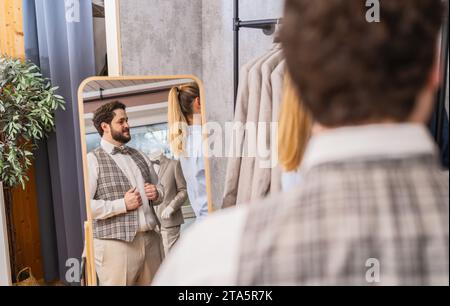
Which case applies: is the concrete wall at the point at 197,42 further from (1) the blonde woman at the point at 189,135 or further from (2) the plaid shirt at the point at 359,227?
(2) the plaid shirt at the point at 359,227

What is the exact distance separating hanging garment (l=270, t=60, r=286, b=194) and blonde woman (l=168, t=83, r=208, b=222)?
38 cm

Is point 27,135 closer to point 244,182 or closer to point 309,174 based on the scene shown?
point 244,182

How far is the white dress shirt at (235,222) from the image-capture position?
0.56 meters

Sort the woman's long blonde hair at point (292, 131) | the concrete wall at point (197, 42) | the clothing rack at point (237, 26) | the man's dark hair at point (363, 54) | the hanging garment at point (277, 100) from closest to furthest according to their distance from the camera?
the man's dark hair at point (363, 54)
the woman's long blonde hair at point (292, 131)
the hanging garment at point (277, 100)
the clothing rack at point (237, 26)
the concrete wall at point (197, 42)

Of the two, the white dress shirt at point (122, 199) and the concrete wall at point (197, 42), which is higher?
the concrete wall at point (197, 42)

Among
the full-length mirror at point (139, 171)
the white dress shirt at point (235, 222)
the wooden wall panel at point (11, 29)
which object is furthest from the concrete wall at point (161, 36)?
the white dress shirt at point (235, 222)

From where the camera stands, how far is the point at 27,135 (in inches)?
93.0

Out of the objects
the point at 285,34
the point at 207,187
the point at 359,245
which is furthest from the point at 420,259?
the point at 207,187

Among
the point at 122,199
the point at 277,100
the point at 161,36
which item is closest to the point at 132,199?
the point at 122,199

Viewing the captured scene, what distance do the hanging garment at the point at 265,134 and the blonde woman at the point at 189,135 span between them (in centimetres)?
31

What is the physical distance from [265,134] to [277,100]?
0.42 feet

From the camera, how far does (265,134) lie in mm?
1672

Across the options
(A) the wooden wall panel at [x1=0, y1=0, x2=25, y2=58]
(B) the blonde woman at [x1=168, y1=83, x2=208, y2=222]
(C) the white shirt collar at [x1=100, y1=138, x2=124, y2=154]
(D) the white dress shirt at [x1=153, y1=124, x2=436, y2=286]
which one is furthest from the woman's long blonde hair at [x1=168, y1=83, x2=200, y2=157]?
(D) the white dress shirt at [x1=153, y1=124, x2=436, y2=286]

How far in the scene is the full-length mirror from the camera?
5.90ft
